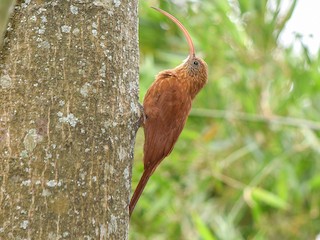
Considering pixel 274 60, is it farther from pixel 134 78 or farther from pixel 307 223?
pixel 134 78

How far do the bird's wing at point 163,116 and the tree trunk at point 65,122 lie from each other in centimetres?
47

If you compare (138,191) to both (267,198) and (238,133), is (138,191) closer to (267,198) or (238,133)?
(267,198)

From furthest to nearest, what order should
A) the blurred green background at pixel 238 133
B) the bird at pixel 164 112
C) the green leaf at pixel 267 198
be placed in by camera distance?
the blurred green background at pixel 238 133 < the green leaf at pixel 267 198 < the bird at pixel 164 112

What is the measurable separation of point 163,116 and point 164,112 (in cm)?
2

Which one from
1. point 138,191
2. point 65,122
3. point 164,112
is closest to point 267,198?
point 164,112

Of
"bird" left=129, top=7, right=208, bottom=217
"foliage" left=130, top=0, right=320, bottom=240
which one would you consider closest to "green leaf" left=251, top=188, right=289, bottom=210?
"foliage" left=130, top=0, right=320, bottom=240

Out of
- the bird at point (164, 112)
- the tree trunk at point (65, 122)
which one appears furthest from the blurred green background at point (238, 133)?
the tree trunk at point (65, 122)

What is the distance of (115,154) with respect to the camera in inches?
86.4

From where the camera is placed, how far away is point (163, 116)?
112 inches

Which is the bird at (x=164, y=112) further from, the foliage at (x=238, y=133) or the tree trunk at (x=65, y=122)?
the foliage at (x=238, y=133)

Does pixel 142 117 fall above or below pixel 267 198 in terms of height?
above

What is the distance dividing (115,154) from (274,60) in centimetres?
318

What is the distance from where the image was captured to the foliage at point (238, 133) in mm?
4949

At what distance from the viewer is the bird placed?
9.05 ft
